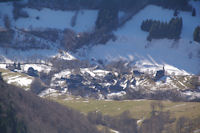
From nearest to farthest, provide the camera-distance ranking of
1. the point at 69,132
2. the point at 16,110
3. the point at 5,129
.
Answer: the point at 5,129, the point at 16,110, the point at 69,132

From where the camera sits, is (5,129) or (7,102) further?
(7,102)

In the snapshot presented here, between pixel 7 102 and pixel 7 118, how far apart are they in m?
16.8

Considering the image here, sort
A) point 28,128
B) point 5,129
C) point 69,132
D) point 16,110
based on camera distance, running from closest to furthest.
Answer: point 5,129, point 28,128, point 16,110, point 69,132

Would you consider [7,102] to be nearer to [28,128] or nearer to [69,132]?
[28,128]

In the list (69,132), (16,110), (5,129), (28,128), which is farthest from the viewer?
(69,132)

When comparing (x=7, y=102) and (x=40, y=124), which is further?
(x=40, y=124)

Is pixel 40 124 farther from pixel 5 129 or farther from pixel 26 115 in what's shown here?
pixel 5 129

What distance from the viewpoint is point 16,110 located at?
7357 inches

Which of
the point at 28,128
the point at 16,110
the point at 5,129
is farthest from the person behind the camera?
the point at 16,110

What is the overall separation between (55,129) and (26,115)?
13.9m

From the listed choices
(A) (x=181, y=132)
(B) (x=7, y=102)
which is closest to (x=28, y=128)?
(B) (x=7, y=102)

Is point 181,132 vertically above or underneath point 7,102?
underneath

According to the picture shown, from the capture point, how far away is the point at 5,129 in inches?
6009

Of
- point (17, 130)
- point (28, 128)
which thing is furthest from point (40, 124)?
point (17, 130)
